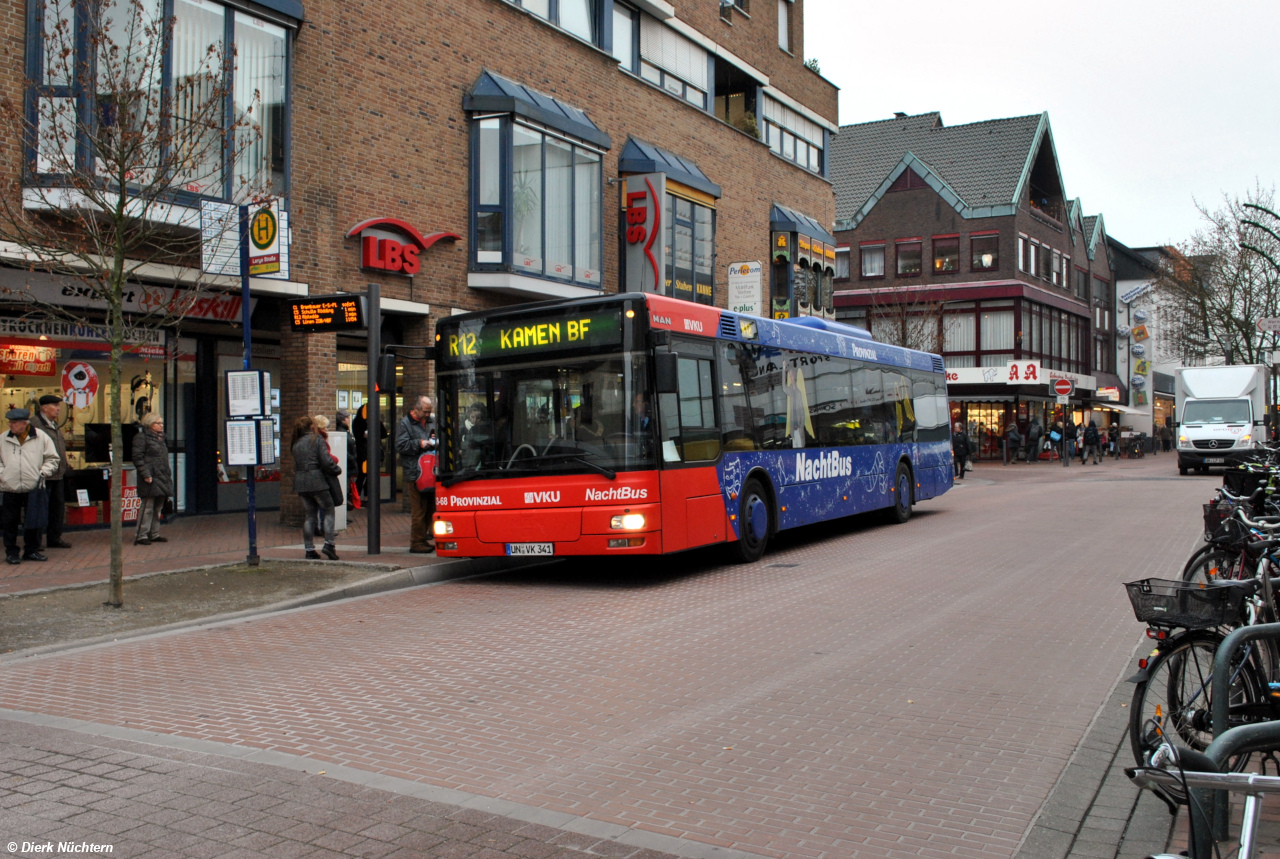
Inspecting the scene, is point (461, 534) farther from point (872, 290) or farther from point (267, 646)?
point (872, 290)

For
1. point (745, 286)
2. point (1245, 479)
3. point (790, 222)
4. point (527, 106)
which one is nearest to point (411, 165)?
point (527, 106)

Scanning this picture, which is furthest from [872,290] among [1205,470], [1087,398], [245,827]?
[245,827]

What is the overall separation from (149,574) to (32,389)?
5215 mm

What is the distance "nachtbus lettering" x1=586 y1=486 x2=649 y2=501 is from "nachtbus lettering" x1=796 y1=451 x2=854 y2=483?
3.74 m

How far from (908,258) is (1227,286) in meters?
13.0

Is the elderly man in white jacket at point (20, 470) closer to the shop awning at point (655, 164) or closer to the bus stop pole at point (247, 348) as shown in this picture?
the bus stop pole at point (247, 348)

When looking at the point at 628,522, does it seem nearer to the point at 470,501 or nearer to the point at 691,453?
the point at 691,453

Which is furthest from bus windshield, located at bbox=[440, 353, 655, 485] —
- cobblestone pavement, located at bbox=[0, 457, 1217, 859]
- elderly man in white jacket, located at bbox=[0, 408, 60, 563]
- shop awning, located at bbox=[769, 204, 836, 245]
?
shop awning, located at bbox=[769, 204, 836, 245]

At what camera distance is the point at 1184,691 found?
4.55 meters

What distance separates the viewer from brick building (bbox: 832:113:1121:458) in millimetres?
47844

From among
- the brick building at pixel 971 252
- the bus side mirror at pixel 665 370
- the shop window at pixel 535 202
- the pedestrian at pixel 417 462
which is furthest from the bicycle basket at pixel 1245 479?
the brick building at pixel 971 252

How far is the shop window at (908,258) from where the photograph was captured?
49688 millimetres

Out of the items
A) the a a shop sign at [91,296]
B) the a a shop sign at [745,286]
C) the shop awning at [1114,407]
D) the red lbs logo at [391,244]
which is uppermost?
the a a shop sign at [745,286]

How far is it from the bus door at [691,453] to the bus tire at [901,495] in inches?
248
